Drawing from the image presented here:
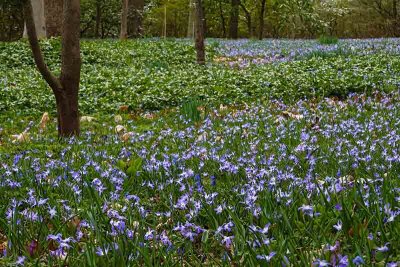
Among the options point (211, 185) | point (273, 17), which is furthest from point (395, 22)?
point (211, 185)

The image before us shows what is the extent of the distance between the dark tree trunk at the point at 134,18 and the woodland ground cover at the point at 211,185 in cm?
1933

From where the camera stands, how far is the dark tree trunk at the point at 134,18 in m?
27.2

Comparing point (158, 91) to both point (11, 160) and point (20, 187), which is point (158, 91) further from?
point (20, 187)

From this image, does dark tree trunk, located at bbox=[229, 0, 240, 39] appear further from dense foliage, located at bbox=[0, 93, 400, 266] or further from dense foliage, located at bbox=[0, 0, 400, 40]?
dense foliage, located at bbox=[0, 93, 400, 266]

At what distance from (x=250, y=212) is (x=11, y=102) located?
25.3 ft

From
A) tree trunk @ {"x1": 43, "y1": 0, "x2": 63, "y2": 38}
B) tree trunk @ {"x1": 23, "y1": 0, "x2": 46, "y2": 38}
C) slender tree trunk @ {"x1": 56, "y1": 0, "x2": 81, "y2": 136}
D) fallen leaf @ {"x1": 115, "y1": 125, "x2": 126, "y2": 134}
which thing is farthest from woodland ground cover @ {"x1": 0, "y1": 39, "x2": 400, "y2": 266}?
tree trunk @ {"x1": 23, "y1": 0, "x2": 46, "y2": 38}

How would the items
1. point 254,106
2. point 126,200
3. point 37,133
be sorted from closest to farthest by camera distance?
1. point 126,200
2. point 37,133
3. point 254,106

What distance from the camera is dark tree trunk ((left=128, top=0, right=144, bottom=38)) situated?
2719cm

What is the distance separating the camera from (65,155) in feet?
15.2

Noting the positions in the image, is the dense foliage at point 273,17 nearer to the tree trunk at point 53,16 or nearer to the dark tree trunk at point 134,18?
the dark tree trunk at point 134,18

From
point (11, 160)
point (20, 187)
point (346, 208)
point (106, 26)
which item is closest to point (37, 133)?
point (11, 160)

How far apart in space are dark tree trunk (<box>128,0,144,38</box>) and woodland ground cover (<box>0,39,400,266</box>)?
19331mm

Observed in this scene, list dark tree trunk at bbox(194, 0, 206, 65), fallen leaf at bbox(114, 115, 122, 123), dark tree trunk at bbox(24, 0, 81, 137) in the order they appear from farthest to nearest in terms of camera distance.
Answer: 1. dark tree trunk at bbox(194, 0, 206, 65)
2. fallen leaf at bbox(114, 115, 122, 123)
3. dark tree trunk at bbox(24, 0, 81, 137)

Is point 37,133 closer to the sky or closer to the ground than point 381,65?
closer to the ground
